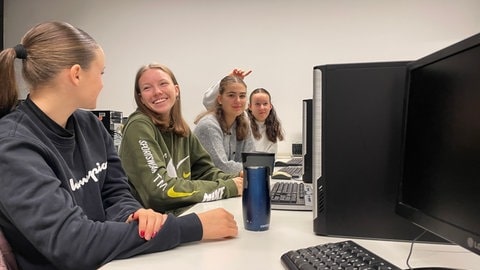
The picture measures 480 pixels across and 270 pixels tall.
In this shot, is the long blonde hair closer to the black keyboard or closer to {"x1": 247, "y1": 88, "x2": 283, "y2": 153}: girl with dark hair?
the black keyboard

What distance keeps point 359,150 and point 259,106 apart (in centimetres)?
257

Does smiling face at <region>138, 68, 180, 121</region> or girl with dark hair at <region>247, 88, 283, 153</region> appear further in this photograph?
girl with dark hair at <region>247, 88, 283, 153</region>

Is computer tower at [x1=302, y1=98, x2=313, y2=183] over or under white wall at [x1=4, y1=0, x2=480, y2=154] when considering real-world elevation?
under

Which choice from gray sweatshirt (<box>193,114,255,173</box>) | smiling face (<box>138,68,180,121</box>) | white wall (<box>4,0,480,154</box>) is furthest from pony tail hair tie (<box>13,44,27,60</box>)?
white wall (<box>4,0,480,154</box>)

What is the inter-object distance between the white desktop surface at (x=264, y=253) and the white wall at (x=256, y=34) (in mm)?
2708

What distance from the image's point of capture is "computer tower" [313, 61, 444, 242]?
2.92 feet

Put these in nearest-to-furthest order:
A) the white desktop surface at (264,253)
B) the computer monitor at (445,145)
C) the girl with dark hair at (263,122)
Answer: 1. the computer monitor at (445,145)
2. the white desktop surface at (264,253)
3. the girl with dark hair at (263,122)

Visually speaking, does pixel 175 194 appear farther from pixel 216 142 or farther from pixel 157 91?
pixel 216 142

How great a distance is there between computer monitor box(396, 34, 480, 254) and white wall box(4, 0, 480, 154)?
2770 mm

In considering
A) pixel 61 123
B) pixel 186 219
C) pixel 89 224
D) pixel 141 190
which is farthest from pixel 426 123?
pixel 141 190

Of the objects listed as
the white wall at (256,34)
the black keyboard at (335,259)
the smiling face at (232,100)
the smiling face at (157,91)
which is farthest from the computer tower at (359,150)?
the white wall at (256,34)

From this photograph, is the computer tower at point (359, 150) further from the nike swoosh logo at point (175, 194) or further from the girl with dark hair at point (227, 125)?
the girl with dark hair at point (227, 125)

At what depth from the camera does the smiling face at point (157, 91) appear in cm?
162

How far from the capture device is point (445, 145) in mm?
654
